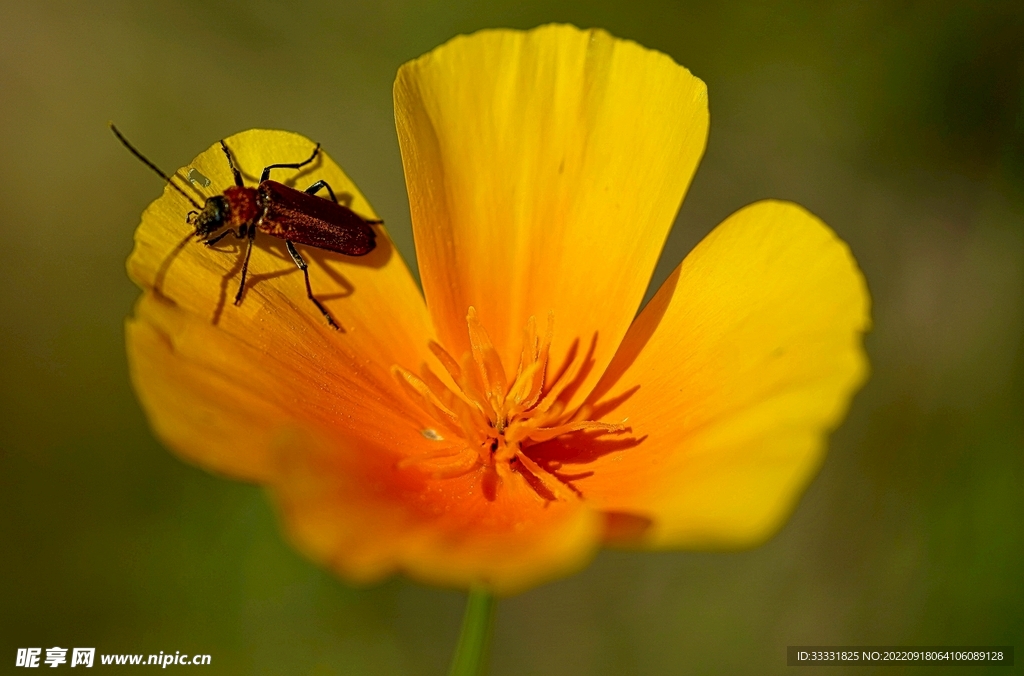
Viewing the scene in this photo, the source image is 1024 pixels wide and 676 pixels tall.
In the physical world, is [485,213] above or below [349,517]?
above

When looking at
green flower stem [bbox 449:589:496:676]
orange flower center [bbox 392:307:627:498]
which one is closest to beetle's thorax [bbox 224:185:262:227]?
orange flower center [bbox 392:307:627:498]

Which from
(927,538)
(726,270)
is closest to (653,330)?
(726,270)

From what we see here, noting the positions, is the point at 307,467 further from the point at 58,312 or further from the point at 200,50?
the point at 200,50

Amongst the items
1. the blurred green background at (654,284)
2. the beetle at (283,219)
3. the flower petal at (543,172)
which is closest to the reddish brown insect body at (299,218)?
the beetle at (283,219)

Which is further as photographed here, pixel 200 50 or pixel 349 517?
pixel 200 50

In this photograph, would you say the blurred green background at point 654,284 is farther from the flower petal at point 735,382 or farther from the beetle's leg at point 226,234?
the flower petal at point 735,382

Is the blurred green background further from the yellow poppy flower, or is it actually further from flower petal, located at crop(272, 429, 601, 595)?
flower petal, located at crop(272, 429, 601, 595)
